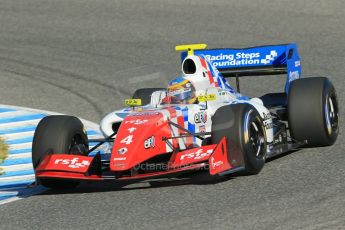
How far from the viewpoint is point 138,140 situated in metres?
9.34

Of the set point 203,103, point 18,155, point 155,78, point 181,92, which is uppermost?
point 155,78

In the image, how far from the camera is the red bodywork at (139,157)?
926cm

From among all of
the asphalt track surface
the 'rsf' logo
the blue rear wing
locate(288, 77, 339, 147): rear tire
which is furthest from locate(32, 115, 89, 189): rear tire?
the blue rear wing

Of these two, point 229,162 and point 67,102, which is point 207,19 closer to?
point 67,102

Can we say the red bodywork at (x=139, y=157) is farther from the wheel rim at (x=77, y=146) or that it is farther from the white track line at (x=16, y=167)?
the white track line at (x=16, y=167)

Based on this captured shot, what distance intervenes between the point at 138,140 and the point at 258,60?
10.8 ft

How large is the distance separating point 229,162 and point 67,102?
19.8ft

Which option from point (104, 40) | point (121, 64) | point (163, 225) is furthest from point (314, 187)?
point (104, 40)

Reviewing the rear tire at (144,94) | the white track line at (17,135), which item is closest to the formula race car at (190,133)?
the rear tire at (144,94)

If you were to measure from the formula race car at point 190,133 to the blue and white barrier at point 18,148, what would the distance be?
22.5 inches

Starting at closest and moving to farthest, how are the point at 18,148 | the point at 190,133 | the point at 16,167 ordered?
1. the point at 190,133
2. the point at 16,167
3. the point at 18,148

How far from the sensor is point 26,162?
453 inches

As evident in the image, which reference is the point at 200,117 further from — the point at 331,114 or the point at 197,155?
the point at 331,114

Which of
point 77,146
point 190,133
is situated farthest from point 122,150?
point 77,146
